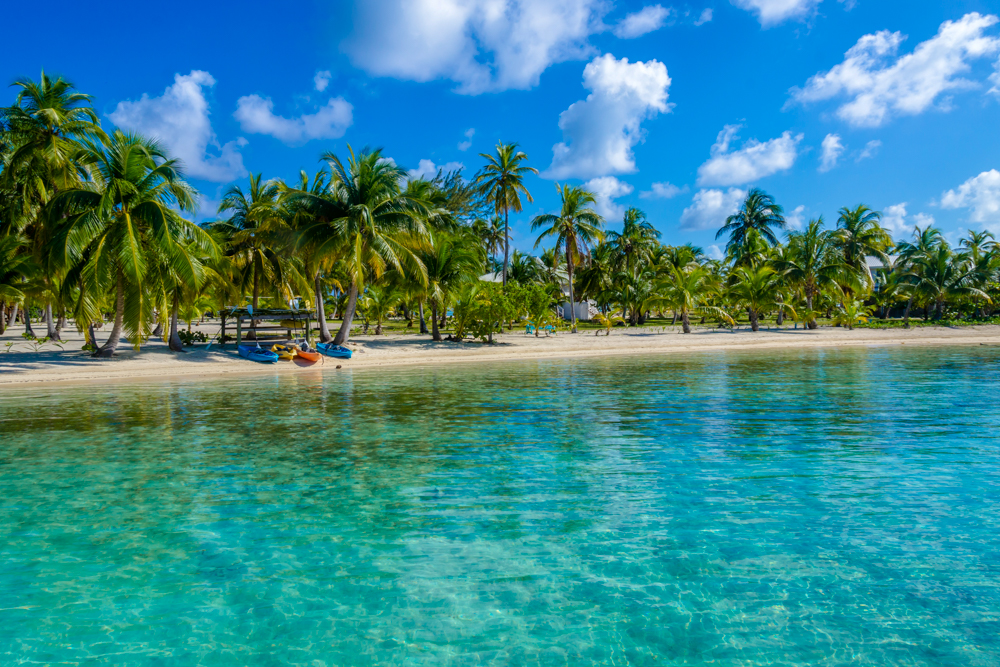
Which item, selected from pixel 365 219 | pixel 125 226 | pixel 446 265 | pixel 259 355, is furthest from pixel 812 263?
pixel 125 226

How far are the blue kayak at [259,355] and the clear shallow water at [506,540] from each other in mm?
11648

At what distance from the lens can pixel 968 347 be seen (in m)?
29.6

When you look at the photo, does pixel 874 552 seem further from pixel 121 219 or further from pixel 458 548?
pixel 121 219

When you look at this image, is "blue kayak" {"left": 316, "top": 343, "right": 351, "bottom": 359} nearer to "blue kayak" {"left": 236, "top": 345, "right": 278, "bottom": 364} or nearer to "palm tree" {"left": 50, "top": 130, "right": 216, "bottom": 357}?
"blue kayak" {"left": 236, "top": 345, "right": 278, "bottom": 364}

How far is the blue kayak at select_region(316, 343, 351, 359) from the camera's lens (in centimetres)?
2439

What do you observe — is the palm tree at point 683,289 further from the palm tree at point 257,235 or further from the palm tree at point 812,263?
the palm tree at point 257,235

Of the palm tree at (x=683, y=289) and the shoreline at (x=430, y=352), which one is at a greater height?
the palm tree at (x=683, y=289)

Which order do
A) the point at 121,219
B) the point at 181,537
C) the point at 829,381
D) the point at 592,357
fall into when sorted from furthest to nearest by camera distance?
the point at 592,357, the point at 121,219, the point at 829,381, the point at 181,537

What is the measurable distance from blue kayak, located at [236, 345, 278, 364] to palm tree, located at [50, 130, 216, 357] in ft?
12.9

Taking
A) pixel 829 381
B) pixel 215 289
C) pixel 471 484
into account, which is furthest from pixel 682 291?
pixel 471 484

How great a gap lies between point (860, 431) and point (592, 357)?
17.4 metres

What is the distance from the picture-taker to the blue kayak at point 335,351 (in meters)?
24.4

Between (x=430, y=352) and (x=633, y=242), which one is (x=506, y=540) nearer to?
(x=430, y=352)

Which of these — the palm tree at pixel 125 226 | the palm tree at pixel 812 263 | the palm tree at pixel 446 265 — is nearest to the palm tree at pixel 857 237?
the palm tree at pixel 812 263
